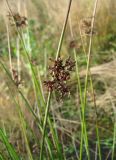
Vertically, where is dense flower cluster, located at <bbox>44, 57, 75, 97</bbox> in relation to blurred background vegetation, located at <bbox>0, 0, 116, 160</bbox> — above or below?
above

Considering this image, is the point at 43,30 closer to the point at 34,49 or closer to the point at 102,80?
the point at 34,49

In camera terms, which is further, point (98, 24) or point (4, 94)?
point (98, 24)

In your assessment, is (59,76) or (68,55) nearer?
(59,76)

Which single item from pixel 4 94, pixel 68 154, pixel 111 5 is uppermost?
pixel 111 5

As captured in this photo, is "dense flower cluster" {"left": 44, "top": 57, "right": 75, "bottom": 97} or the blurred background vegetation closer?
"dense flower cluster" {"left": 44, "top": 57, "right": 75, "bottom": 97}

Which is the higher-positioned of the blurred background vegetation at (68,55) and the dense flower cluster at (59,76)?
the dense flower cluster at (59,76)

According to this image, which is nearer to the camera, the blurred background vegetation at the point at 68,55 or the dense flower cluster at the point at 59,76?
the dense flower cluster at the point at 59,76

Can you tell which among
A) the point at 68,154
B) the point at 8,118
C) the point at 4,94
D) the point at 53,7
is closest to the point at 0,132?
the point at 68,154

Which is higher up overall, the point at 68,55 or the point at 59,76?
the point at 59,76

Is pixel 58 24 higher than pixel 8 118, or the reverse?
pixel 58 24

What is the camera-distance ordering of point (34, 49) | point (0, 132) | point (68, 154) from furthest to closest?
point (34, 49) < point (68, 154) < point (0, 132)

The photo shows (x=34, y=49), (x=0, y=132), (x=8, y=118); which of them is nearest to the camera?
(x=0, y=132)
